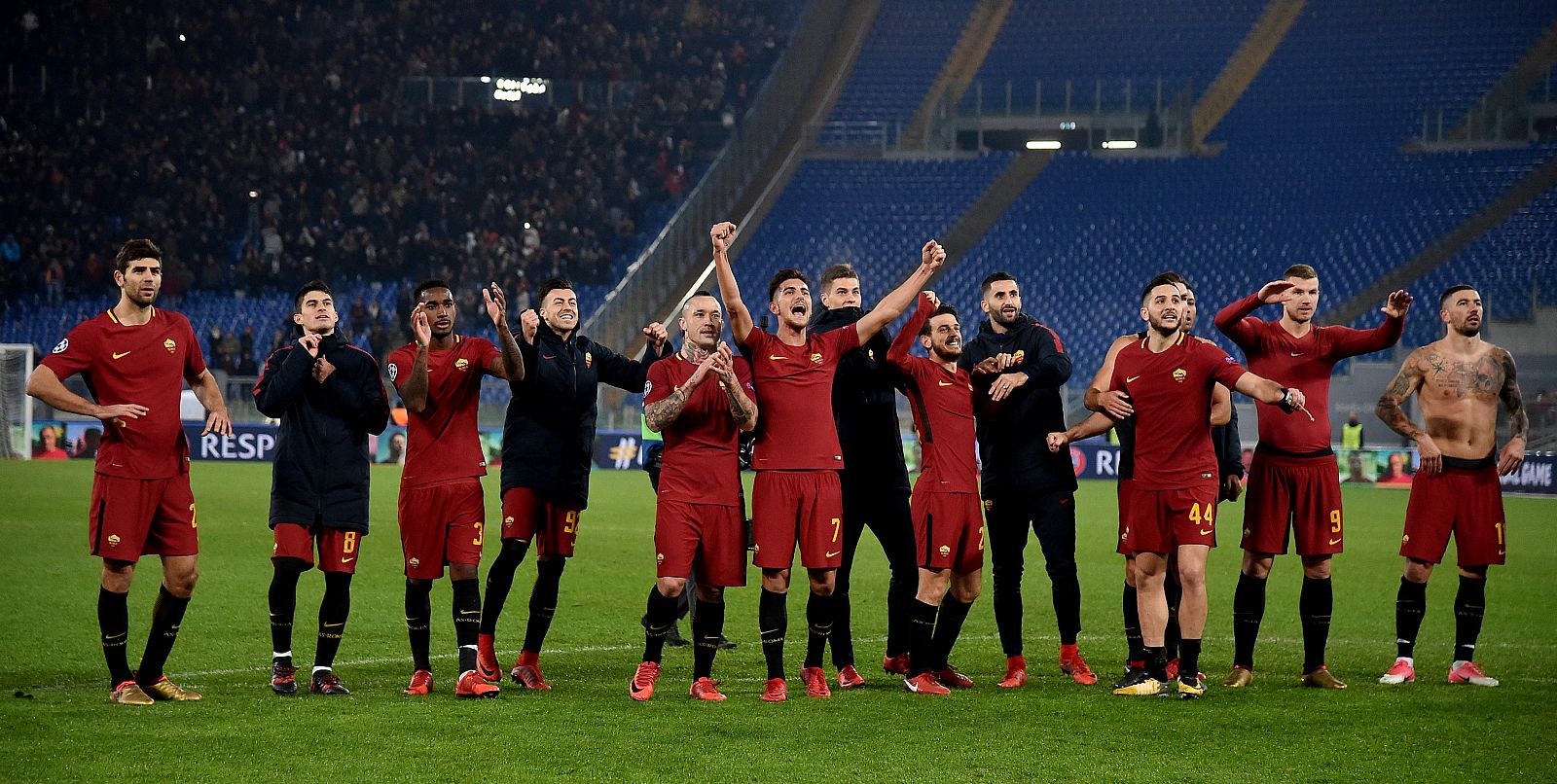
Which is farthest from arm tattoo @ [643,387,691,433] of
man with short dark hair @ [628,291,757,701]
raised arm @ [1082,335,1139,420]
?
raised arm @ [1082,335,1139,420]

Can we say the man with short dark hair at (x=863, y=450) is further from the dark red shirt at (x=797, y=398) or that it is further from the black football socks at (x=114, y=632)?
the black football socks at (x=114, y=632)

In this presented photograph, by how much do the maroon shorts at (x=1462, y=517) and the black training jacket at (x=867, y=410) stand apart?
307 centimetres

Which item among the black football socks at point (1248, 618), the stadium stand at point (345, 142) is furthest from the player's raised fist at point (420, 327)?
the stadium stand at point (345, 142)

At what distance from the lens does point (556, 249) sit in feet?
114

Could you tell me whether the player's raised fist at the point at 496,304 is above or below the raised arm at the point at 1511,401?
above

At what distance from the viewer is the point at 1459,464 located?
29.5 ft

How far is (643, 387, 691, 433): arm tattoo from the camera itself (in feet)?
25.3

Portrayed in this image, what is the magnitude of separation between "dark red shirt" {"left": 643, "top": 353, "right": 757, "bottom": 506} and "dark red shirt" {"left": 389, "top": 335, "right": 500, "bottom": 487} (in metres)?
0.98

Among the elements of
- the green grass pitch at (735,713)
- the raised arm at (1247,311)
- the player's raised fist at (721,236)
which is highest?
the player's raised fist at (721,236)

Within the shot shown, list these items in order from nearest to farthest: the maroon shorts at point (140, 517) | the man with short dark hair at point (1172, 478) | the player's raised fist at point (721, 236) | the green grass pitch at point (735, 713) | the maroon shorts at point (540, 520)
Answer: the green grass pitch at point (735, 713) < the player's raised fist at point (721, 236) < the maroon shorts at point (140, 517) < the man with short dark hair at point (1172, 478) < the maroon shorts at point (540, 520)

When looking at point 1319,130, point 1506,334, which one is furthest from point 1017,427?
point 1319,130

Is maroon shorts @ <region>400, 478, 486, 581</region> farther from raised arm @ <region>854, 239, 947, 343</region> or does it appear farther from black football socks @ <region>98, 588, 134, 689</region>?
raised arm @ <region>854, 239, 947, 343</region>

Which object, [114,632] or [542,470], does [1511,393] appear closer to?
[542,470]

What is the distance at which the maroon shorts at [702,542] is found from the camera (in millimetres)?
7812
